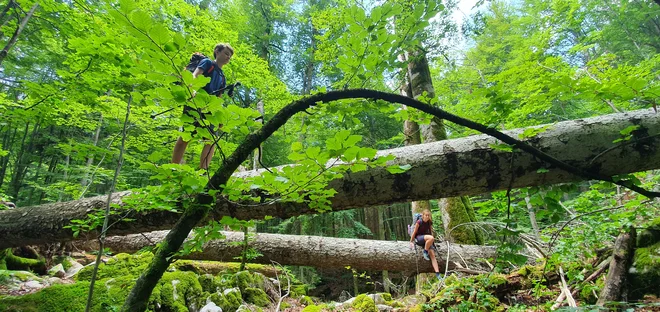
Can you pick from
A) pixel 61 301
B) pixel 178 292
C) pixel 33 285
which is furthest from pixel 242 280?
pixel 33 285

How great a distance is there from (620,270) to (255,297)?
4495 mm

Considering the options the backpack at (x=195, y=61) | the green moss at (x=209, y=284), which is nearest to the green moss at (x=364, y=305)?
the green moss at (x=209, y=284)

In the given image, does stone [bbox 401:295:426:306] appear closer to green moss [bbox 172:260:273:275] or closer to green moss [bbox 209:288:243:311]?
green moss [bbox 209:288:243:311]

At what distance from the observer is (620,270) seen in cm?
271

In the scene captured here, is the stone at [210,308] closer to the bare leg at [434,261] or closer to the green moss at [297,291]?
the green moss at [297,291]

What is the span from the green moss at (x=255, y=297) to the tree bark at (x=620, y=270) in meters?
4.14

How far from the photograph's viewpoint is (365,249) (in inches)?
234

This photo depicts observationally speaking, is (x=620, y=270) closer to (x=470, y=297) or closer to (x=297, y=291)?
(x=470, y=297)

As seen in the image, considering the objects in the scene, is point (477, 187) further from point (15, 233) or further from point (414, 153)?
point (15, 233)

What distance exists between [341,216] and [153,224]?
8832mm

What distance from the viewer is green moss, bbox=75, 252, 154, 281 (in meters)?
3.86

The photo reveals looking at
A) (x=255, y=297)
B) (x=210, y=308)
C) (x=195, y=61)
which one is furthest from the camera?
(x=255, y=297)

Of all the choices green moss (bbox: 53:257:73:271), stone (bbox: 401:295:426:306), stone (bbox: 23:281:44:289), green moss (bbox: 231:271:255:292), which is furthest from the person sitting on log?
green moss (bbox: 53:257:73:271)

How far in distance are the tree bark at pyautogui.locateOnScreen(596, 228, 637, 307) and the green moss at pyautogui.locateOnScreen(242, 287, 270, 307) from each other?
414cm
